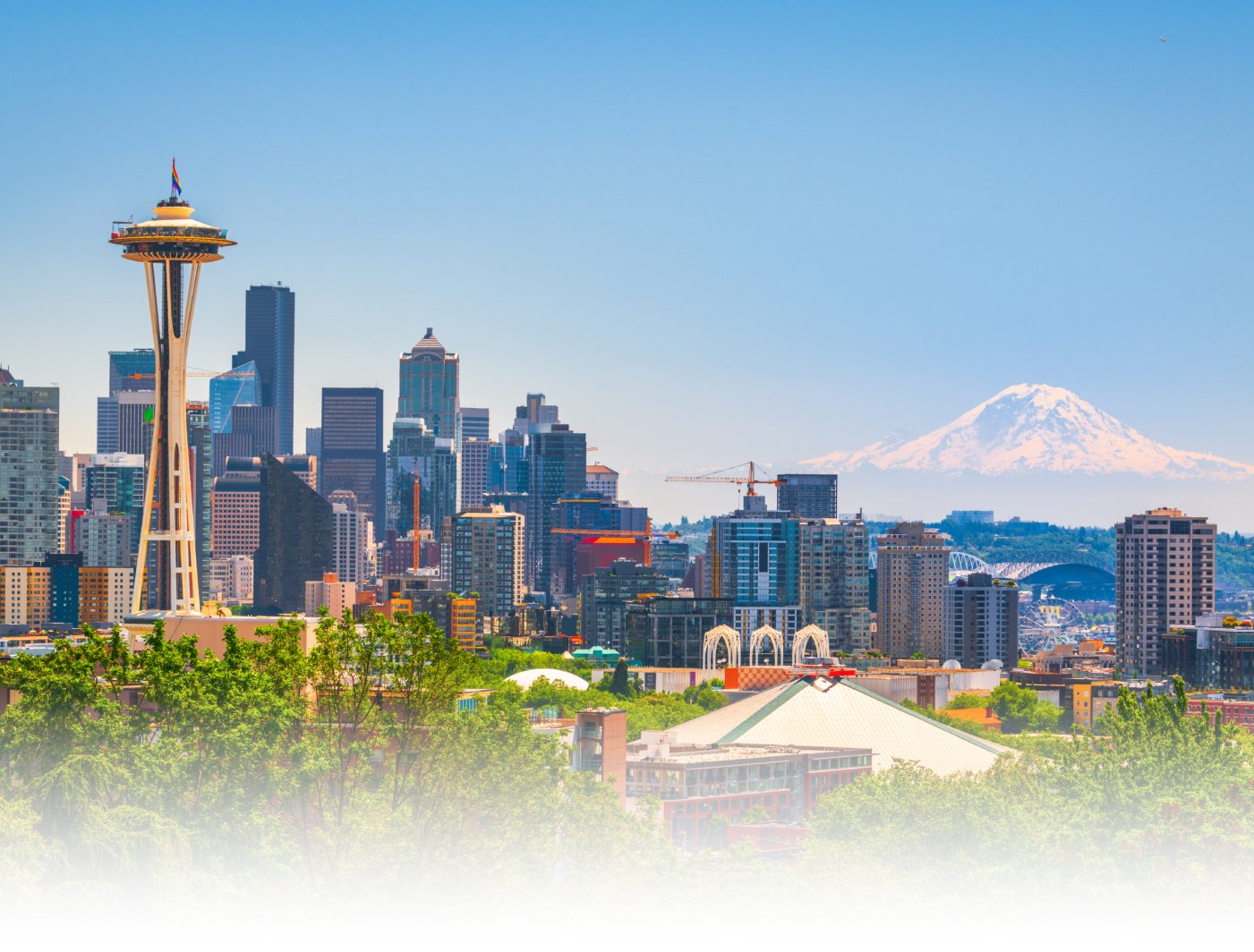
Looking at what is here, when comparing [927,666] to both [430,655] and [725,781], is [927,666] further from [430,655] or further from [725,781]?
[430,655]

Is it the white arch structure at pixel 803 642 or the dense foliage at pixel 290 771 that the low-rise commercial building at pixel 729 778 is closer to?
the dense foliage at pixel 290 771

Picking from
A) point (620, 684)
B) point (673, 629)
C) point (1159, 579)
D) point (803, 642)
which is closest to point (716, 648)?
point (673, 629)

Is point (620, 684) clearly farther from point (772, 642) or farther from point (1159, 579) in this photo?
point (1159, 579)

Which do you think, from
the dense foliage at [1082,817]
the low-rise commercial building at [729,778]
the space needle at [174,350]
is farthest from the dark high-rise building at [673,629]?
the dense foliage at [1082,817]

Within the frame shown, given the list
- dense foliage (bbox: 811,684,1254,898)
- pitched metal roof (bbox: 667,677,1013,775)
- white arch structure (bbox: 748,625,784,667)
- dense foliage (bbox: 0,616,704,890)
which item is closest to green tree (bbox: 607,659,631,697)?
white arch structure (bbox: 748,625,784,667)

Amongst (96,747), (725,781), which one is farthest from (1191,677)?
(96,747)
